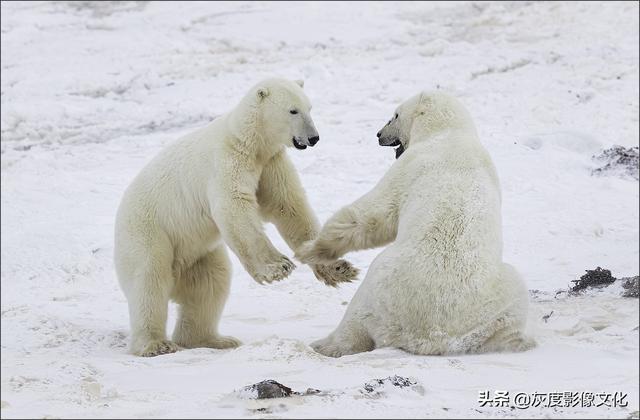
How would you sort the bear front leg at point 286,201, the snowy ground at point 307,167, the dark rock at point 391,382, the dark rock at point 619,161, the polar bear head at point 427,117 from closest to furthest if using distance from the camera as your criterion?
the dark rock at point 391,382
the snowy ground at point 307,167
the polar bear head at point 427,117
the bear front leg at point 286,201
the dark rock at point 619,161

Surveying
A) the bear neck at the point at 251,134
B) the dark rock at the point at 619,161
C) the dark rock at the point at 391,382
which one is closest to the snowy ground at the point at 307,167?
the dark rock at the point at 391,382

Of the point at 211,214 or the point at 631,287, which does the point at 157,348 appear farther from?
the point at 631,287

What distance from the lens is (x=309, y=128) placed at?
595 cm

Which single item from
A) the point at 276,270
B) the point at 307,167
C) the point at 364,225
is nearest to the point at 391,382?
the point at 364,225

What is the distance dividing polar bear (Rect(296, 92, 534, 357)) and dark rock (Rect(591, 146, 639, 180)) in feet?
16.0

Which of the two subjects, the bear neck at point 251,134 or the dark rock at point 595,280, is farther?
the dark rock at point 595,280

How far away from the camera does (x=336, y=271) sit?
592 cm

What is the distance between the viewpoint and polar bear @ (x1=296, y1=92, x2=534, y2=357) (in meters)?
4.80

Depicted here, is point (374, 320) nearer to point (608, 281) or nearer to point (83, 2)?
point (608, 281)

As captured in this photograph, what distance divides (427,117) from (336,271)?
121 centimetres

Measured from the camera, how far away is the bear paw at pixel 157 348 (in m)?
5.87

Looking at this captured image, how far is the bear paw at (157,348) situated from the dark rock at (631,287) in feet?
10.2

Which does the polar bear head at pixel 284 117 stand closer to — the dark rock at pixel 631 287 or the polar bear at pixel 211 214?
the polar bear at pixel 211 214

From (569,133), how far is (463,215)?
662 cm
